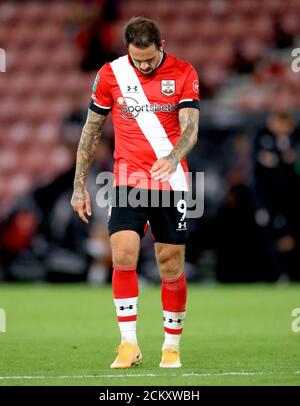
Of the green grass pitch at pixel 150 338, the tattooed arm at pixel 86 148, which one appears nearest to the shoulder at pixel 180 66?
the tattooed arm at pixel 86 148

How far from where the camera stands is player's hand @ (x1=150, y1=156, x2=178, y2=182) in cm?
646

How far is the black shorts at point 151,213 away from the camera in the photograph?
6875mm

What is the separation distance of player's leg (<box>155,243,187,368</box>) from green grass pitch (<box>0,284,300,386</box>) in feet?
0.65

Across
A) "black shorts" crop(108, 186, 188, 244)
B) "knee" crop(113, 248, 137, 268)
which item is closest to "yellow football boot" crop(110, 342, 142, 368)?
"knee" crop(113, 248, 137, 268)

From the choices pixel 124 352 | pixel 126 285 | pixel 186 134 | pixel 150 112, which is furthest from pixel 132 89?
pixel 124 352

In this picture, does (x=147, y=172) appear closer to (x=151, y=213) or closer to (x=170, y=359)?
→ (x=151, y=213)

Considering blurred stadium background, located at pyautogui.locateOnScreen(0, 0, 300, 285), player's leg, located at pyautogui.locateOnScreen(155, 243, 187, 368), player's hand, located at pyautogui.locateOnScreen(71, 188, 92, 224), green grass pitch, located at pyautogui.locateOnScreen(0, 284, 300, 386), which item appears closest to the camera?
green grass pitch, located at pyautogui.locateOnScreen(0, 284, 300, 386)

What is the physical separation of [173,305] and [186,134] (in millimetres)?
1109

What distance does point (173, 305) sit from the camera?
6980 millimetres

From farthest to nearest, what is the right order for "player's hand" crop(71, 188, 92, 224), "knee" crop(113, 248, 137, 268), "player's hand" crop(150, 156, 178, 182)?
"player's hand" crop(71, 188, 92, 224)
"knee" crop(113, 248, 137, 268)
"player's hand" crop(150, 156, 178, 182)

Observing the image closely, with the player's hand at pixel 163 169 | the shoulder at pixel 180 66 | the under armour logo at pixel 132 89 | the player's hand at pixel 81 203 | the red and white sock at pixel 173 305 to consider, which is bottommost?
the red and white sock at pixel 173 305

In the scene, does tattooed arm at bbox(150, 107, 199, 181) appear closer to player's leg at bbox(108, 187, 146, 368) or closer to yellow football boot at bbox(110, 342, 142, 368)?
player's leg at bbox(108, 187, 146, 368)

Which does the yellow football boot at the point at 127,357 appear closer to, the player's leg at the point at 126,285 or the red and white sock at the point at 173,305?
the player's leg at the point at 126,285
